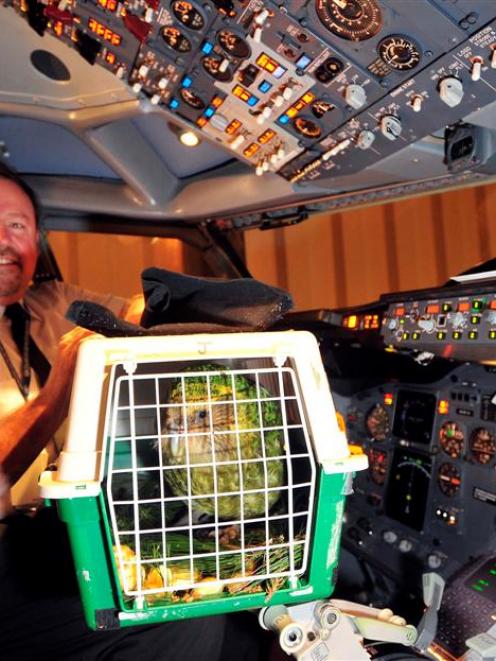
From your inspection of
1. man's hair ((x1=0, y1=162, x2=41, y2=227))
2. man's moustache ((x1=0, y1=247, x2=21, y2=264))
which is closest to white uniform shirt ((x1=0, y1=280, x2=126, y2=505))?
man's moustache ((x1=0, y1=247, x2=21, y2=264))

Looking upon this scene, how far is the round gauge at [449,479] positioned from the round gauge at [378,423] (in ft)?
1.17

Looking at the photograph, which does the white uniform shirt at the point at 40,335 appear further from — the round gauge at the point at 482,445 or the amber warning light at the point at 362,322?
the round gauge at the point at 482,445

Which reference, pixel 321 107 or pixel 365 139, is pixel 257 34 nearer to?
pixel 321 107

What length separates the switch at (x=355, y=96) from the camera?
158cm

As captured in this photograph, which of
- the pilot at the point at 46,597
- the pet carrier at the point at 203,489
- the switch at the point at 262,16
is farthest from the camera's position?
the switch at the point at 262,16

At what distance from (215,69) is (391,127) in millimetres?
578

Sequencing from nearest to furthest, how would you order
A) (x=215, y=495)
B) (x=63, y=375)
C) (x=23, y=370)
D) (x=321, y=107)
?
(x=215, y=495)
(x=63, y=375)
(x=321, y=107)
(x=23, y=370)

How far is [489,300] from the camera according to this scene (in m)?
1.58

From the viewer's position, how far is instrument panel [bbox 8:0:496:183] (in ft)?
4.40

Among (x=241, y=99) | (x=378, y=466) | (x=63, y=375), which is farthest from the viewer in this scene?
(x=378, y=466)

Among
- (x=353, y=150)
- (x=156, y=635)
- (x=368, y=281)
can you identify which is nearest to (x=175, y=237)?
(x=368, y=281)

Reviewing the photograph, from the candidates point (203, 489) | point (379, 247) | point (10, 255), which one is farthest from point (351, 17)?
point (379, 247)

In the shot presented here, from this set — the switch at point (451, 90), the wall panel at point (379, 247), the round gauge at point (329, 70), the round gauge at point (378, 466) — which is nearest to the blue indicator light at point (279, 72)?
the round gauge at point (329, 70)

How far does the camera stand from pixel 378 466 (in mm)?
2586
